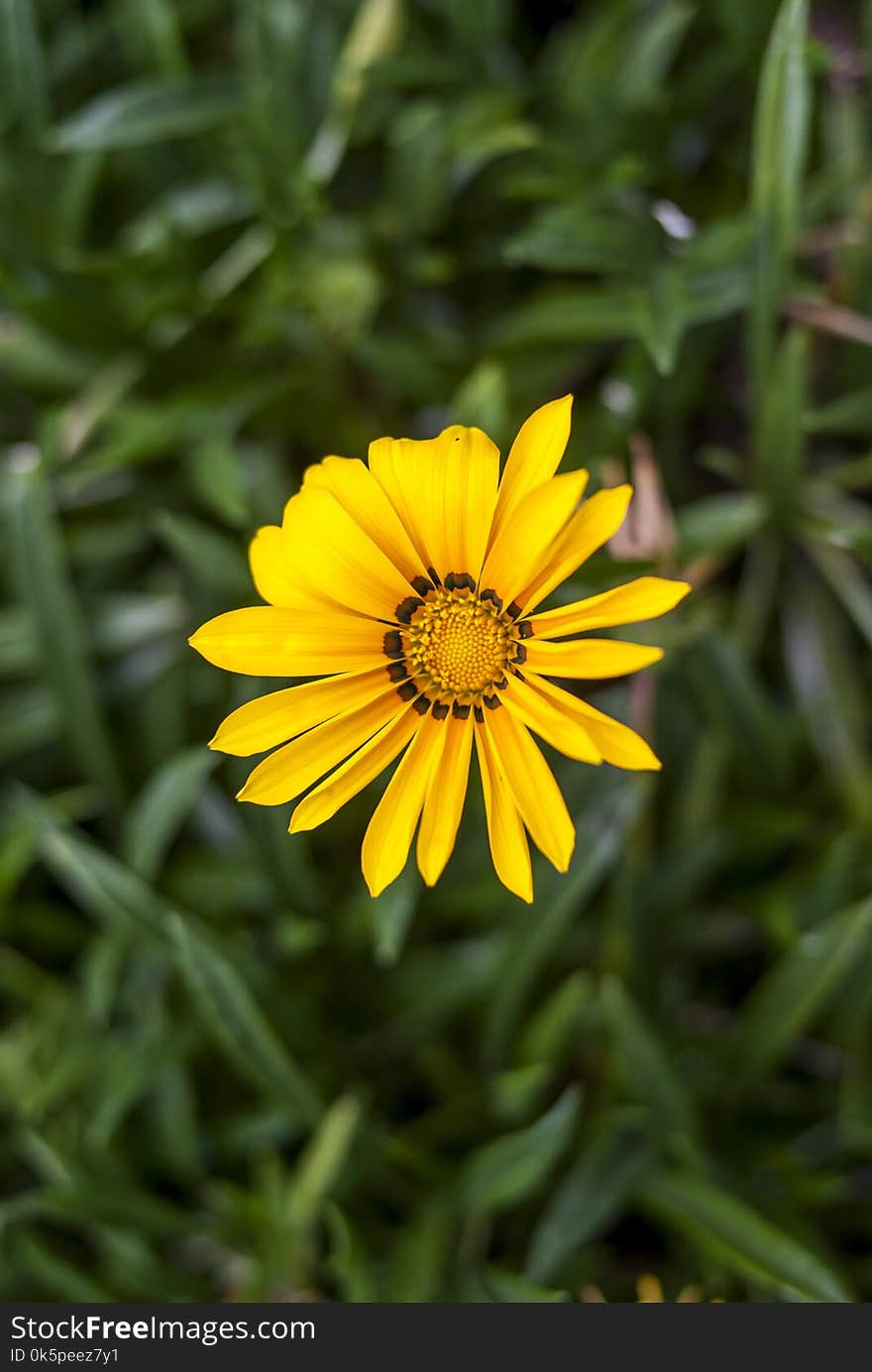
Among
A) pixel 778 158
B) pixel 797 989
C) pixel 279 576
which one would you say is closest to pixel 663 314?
pixel 778 158

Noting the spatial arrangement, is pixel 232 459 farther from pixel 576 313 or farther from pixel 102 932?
pixel 102 932

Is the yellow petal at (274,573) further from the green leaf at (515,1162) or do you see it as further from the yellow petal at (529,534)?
the green leaf at (515,1162)

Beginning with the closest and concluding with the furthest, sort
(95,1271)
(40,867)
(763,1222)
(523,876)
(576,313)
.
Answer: (523,876)
(763,1222)
(576,313)
(95,1271)
(40,867)

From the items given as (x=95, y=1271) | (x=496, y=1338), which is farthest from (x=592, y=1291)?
(x=95, y=1271)

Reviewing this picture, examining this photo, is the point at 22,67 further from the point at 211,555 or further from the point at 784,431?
the point at 784,431

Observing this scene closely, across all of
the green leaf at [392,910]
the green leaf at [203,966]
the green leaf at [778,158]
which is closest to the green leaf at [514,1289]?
the green leaf at [203,966]

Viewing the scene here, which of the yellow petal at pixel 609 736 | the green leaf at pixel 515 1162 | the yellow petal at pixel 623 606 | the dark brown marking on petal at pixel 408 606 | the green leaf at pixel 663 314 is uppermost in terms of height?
the green leaf at pixel 663 314

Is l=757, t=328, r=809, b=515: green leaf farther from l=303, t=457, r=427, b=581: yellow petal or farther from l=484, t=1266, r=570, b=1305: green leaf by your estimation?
l=484, t=1266, r=570, b=1305: green leaf
